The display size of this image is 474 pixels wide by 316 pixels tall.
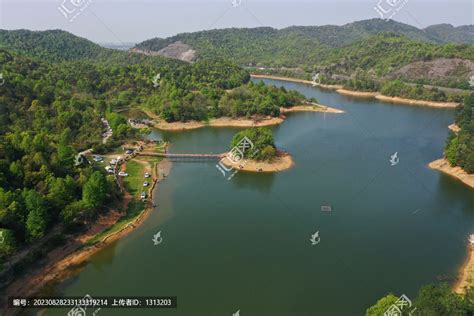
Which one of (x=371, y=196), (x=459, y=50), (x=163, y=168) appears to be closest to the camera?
(x=371, y=196)

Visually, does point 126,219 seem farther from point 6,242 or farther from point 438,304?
point 438,304

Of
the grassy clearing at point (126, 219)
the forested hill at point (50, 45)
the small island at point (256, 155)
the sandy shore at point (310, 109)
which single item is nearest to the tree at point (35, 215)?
the grassy clearing at point (126, 219)

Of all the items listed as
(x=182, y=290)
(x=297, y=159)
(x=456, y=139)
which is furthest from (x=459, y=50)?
(x=182, y=290)

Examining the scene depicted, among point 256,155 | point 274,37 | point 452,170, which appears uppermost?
point 274,37

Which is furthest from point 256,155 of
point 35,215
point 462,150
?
point 35,215

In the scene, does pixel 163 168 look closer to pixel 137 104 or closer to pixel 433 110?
pixel 137 104

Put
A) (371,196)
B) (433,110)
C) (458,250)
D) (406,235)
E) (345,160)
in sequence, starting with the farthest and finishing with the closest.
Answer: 1. (433,110)
2. (345,160)
3. (371,196)
4. (406,235)
5. (458,250)
